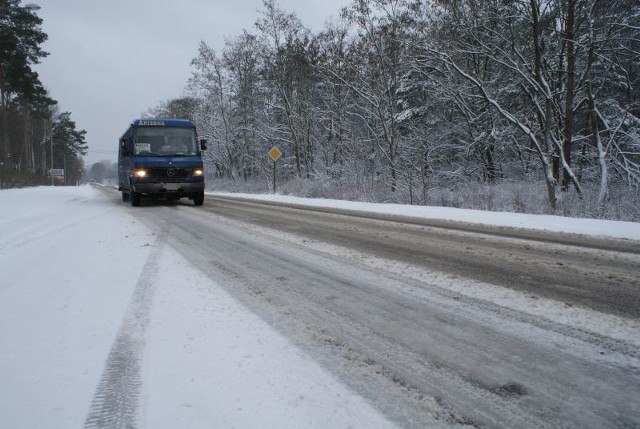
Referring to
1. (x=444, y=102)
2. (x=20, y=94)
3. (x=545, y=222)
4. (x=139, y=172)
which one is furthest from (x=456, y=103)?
(x=20, y=94)

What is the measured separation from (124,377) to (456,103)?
20226 mm

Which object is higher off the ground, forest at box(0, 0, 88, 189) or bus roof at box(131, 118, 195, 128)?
forest at box(0, 0, 88, 189)

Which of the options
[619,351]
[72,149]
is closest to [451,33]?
[619,351]

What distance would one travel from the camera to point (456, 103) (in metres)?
19.5

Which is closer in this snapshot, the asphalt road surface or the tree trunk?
the asphalt road surface

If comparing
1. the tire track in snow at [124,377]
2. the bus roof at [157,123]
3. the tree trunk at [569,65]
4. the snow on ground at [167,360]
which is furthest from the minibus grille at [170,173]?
the tree trunk at [569,65]

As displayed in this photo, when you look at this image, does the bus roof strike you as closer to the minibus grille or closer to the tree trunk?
the minibus grille

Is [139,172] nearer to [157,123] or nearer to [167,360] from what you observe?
[157,123]

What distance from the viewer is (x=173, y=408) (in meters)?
1.70

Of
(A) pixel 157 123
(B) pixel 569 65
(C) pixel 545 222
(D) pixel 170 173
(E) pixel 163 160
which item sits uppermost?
(B) pixel 569 65

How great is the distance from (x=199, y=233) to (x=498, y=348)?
18.6ft

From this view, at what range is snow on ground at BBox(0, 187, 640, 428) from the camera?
1.65 metres

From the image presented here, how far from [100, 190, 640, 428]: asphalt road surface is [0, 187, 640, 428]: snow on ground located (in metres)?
0.19

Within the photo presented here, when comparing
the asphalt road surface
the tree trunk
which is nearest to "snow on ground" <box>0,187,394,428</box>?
the asphalt road surface
